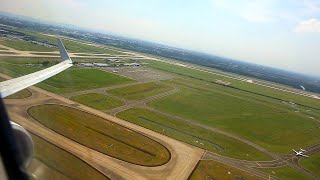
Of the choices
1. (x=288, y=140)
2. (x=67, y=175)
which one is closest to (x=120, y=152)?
(x=67, y=175)

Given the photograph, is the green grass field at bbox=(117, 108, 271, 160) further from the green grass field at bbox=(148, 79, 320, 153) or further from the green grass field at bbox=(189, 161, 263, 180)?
the green grass field at bbox=(148, 79, 320, 153)

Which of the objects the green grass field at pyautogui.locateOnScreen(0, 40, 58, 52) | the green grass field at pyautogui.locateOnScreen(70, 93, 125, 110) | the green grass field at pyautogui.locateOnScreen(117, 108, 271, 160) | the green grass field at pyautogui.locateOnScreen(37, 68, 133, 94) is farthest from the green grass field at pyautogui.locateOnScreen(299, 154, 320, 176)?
the green grass field at pyautogui.locateOnScreen(0, 40, 58, 52)

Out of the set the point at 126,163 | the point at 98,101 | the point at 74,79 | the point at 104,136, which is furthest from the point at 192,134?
the point at 74,79

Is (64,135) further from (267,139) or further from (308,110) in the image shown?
(308,110)

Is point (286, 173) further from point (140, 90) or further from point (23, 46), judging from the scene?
point (23, 46)

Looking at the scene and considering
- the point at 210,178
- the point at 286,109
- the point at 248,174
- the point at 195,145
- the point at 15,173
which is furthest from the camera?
the point at 286,109
